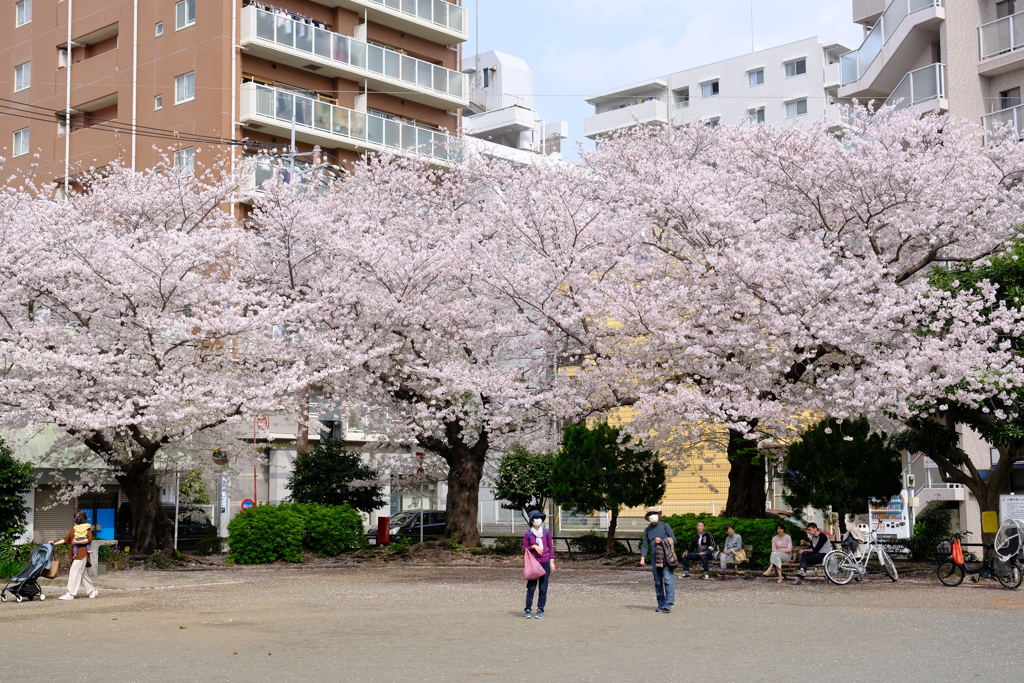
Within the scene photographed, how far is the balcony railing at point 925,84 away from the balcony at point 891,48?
5.04 ft

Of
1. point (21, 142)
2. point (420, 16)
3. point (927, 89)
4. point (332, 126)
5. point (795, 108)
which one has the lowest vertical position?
point (927, 89)

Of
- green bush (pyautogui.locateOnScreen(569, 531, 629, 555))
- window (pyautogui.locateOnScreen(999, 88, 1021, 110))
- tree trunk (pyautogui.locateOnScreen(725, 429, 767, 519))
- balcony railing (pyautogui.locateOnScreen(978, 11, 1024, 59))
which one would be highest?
balcony railing (pyautogui.locateOnScreen(978, 11, 1024, 59))

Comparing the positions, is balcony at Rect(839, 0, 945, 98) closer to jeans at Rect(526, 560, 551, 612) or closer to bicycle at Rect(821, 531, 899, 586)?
bicycle at Rect(821, 531, 899, 586)

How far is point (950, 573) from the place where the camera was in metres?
20.7

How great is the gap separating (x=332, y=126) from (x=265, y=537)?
19.5m

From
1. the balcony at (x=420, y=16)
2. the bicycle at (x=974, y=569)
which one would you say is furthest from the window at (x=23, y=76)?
the bicycle at (x=974, y=569)

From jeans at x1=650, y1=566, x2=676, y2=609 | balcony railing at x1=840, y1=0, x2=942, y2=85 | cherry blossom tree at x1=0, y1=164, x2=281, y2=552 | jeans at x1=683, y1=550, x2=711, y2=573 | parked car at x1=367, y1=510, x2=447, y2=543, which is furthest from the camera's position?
parked car at x1=367, y1=510, x2=447, y2=543

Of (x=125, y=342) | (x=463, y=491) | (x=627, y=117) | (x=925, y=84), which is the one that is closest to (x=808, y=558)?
(x=463, y=491)

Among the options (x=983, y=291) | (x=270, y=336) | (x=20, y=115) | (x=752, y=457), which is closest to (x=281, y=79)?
(x=20, y=115)

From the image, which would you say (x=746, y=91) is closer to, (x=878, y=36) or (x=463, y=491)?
(x=878, y=36)

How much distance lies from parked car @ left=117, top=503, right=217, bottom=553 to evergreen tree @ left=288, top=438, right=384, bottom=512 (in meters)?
2.86

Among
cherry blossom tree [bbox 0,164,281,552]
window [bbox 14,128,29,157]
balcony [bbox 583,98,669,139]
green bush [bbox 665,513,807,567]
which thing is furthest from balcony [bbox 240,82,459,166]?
balcony [bbox 583,98,669,139]

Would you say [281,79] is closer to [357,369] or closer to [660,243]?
[357,369]

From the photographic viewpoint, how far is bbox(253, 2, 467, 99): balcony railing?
4184 cm
